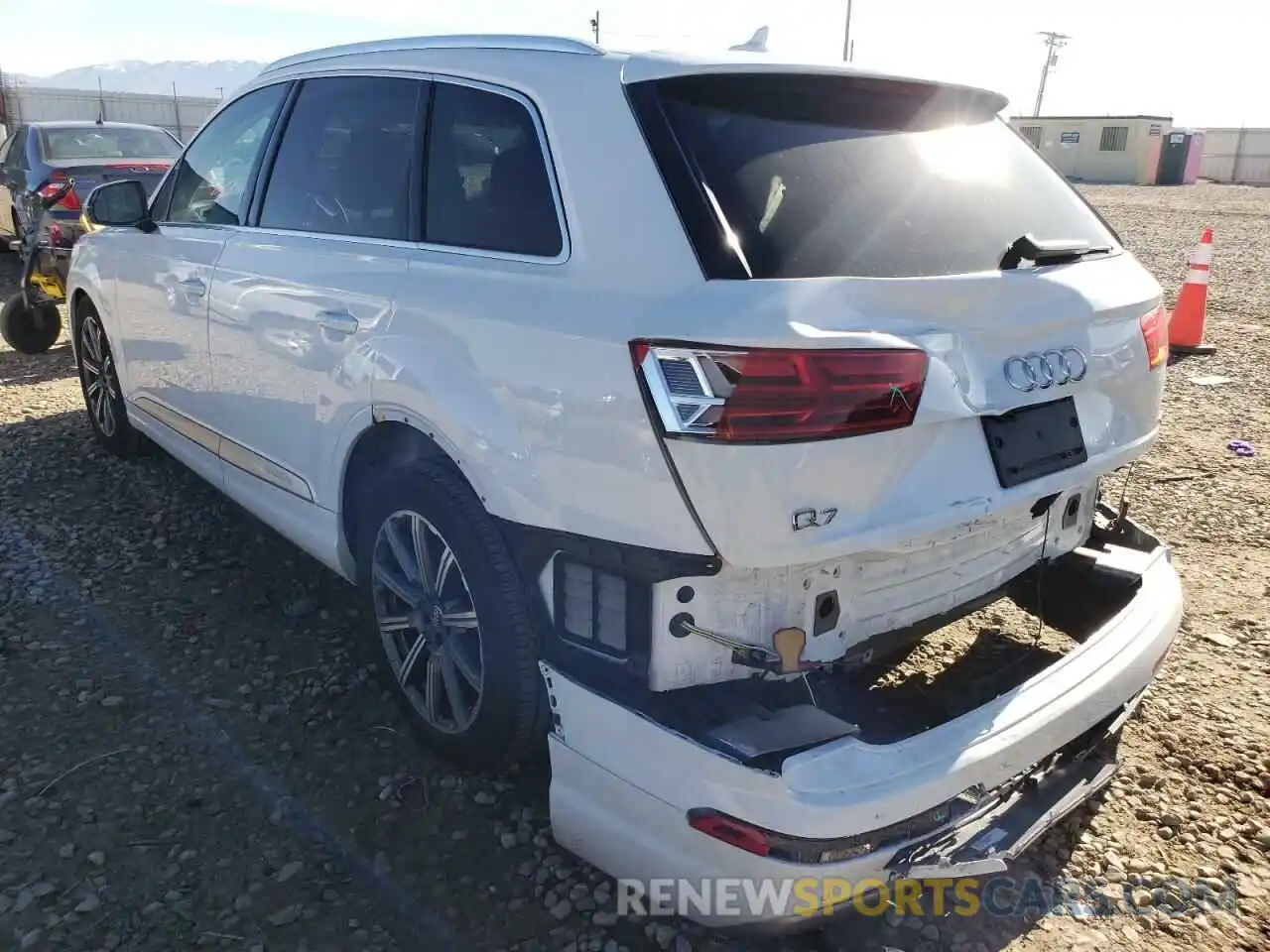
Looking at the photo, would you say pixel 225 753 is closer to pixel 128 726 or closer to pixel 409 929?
pixel 128 726

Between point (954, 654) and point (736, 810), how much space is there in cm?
168

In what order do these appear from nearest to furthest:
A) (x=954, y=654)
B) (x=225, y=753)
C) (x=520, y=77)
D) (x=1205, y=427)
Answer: (x=520, y=77) → (x=225, y=753) → (x=954, y=654) → (x=1205, y=427)

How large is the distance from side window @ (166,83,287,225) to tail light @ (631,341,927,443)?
2.35m

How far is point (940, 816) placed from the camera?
198 centimetres

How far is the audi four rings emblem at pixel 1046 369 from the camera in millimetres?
2113

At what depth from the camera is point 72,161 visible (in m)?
9.37

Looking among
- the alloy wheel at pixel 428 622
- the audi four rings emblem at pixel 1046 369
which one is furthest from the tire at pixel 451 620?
the audi four rings emblem at pixel 1046 369

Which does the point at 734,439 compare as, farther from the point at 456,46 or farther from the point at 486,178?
the point at 456,46

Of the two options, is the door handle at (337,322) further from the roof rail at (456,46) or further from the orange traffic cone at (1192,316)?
the orange traffic cone at (1192,316)

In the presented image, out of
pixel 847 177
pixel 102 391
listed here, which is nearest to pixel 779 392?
pixel 847 177

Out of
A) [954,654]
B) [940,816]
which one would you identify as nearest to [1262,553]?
[954,654]

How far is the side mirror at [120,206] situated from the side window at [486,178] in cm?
210

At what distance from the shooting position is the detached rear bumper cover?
6.13ft

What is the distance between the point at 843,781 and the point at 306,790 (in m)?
1.58
